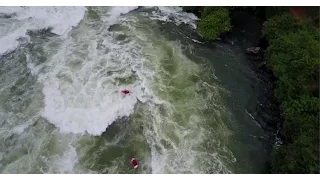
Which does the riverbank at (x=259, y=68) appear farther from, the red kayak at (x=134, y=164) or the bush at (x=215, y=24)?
the red kayak at (x=134, y=164)

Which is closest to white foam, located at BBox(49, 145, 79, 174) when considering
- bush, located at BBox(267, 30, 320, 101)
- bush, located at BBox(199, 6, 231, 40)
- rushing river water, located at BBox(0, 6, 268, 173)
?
rushing river water, located at BBox(0, 6, 268, 173)

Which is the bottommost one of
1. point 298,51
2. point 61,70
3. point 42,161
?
point 42,161

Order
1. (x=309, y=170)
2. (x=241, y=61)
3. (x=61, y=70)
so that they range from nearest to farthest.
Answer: (x=309, y=170)
(x=61, y=70)
(x=241, y=61)

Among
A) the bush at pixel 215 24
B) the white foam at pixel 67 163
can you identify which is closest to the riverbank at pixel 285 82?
the bush at pixel 215 24

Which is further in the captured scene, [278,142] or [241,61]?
[241,61]

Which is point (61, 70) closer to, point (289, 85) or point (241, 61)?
point (241, 61)
